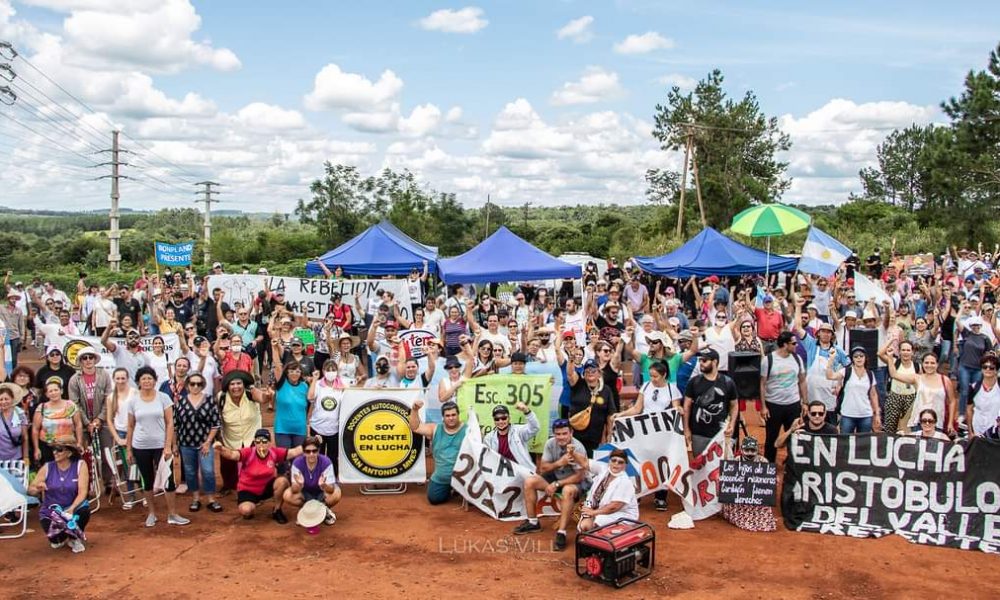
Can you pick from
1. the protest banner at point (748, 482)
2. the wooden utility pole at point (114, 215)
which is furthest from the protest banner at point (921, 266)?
the wooden utility pole at point (114, 215)

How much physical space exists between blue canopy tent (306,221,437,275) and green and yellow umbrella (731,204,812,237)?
21.9ft

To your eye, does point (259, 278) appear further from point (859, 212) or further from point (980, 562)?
point (859, 212)

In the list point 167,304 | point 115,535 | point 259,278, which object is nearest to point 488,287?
point 259,278

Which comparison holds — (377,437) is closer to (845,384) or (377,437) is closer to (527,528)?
(527,528)

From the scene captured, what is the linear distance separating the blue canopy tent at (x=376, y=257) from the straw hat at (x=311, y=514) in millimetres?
10339

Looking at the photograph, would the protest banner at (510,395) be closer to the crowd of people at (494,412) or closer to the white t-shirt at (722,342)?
the crowd of people at (494,412)

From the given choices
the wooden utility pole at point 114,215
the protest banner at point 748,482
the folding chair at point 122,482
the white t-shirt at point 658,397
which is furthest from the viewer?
the wooden utility pole at point 114,215

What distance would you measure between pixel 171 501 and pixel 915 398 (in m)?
8.01

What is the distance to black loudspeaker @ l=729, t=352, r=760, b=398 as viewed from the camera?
9.59 meters

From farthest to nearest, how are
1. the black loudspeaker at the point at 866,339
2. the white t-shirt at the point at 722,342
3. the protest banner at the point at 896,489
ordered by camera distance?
the black loudspeaker at the point at 866,339 < the white t-shirt at the point at 722,342 < the protest banner at the point at 896,489

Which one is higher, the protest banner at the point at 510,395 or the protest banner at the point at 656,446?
the protest banner at the point at 510,395

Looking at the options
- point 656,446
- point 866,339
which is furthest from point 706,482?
point 866,339

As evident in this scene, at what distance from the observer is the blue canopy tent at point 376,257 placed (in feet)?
61.0

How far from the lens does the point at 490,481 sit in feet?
29.2
